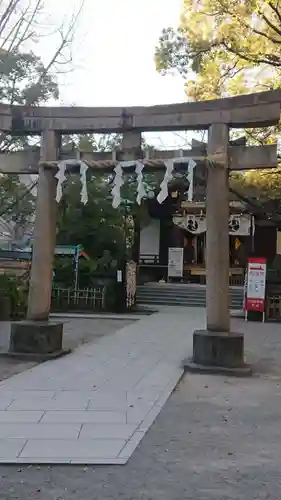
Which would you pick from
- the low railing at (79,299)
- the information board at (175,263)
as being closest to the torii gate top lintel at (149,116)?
the low railing at (79,299)

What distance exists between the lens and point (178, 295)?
24000mm

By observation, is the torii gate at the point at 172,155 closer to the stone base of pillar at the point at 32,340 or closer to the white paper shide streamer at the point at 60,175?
the stone base of pillar at the point at 32,340

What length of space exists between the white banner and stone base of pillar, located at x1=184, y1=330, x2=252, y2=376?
1714 centimetres

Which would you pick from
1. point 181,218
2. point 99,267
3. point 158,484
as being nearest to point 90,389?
point 158,484

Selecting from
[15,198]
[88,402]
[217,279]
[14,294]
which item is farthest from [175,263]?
[88,402]

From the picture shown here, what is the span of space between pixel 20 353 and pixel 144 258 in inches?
737

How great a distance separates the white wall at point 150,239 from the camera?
93.8ft

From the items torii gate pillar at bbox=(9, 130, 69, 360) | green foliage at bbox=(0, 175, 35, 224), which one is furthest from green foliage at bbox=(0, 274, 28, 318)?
torii gate pillar at bbox=(9, 130, 69, 360)

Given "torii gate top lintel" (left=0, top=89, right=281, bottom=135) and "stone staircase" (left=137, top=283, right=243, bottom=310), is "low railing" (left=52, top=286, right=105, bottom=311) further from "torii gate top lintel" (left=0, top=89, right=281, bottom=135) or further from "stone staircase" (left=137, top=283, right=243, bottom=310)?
"torii gate top lintel" (left=0, top=89, right=281, bottom=135)

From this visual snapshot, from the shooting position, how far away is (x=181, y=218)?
87.7 ft

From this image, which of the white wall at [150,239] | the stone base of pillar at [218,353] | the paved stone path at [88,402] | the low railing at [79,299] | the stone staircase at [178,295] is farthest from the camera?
the white wall at [150,239]

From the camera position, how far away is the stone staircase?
23109mm

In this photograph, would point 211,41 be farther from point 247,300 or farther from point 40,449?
point 40,449

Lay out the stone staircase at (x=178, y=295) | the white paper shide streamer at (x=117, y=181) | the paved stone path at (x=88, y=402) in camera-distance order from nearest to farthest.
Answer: the paved stone path at (x=88, y=402) < the white paper shide streamer at (x=117, y=181) < the stone staircase at (x=178, y=295)
